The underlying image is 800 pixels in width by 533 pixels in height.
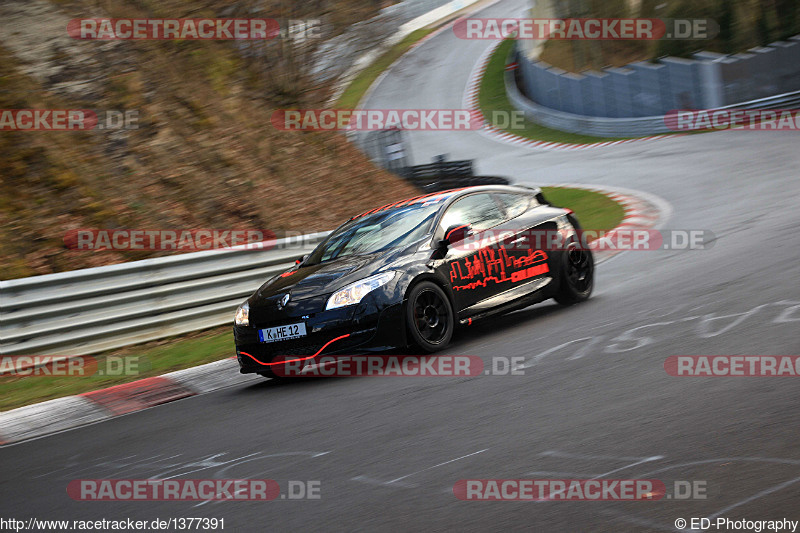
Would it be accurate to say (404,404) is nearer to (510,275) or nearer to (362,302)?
(362,302)

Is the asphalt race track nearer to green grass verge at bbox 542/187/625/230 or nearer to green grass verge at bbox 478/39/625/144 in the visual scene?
green grass verge at bbox 542/187/625/230

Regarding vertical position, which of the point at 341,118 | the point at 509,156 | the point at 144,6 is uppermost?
the point at 144,6

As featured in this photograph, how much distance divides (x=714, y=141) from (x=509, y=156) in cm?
813

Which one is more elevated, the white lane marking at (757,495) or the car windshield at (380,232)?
the car windshield at (380,232)

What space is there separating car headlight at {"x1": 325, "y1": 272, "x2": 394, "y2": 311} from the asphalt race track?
0.66 m

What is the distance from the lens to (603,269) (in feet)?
42.0

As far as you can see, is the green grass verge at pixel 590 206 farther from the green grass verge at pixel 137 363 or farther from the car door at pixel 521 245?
the green grass verge at pixel 137 363

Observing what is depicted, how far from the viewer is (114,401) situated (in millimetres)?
8523

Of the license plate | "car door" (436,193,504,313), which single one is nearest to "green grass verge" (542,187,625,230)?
"car door" (436,193,504,313)

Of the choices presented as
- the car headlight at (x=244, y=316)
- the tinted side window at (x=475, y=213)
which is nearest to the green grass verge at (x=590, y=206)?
the tinted side window at (x=475, y=213)

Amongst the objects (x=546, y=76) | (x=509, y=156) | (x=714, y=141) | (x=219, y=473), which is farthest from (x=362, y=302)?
(x=546, y=76)

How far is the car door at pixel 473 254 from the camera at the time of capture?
8.56 meters

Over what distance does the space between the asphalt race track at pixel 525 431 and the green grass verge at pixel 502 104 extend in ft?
77.8

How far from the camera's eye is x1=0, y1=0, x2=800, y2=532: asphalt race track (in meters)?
4.26
